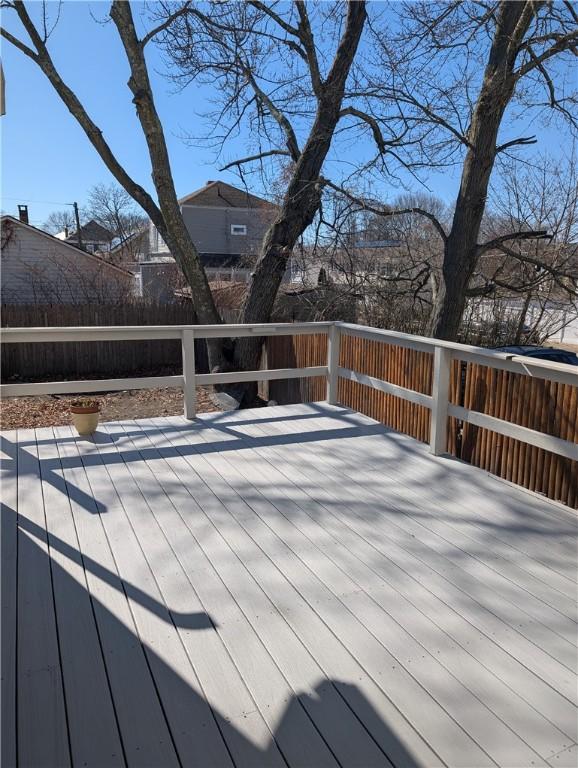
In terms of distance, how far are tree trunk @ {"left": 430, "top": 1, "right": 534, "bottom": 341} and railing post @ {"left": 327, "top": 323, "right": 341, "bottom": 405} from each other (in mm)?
2288

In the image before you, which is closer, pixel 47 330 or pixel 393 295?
pixel 47 330

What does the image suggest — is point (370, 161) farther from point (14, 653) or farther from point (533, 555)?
point (14, 653)

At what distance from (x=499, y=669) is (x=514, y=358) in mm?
1947

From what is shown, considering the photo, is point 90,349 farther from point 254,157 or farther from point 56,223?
point 56,223

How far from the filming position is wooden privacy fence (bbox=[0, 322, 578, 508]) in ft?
10.3

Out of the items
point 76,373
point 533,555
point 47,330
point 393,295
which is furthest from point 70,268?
point 533,555

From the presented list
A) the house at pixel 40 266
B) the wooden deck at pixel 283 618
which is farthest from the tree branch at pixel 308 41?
the house at pixel 40 266

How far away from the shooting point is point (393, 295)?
8.38m

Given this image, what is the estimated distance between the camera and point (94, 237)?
36.6m

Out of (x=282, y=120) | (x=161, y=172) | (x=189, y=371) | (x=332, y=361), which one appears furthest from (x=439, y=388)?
(x=282, y=120)

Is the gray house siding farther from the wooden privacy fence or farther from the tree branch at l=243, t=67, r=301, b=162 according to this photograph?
the wooden privacy fence

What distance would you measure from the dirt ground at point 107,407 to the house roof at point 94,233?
28177mm

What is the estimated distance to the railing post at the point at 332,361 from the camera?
5316 mm

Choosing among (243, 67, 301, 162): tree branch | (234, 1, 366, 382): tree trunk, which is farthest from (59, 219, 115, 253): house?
(234, 1, 366, 382): tree trunk
